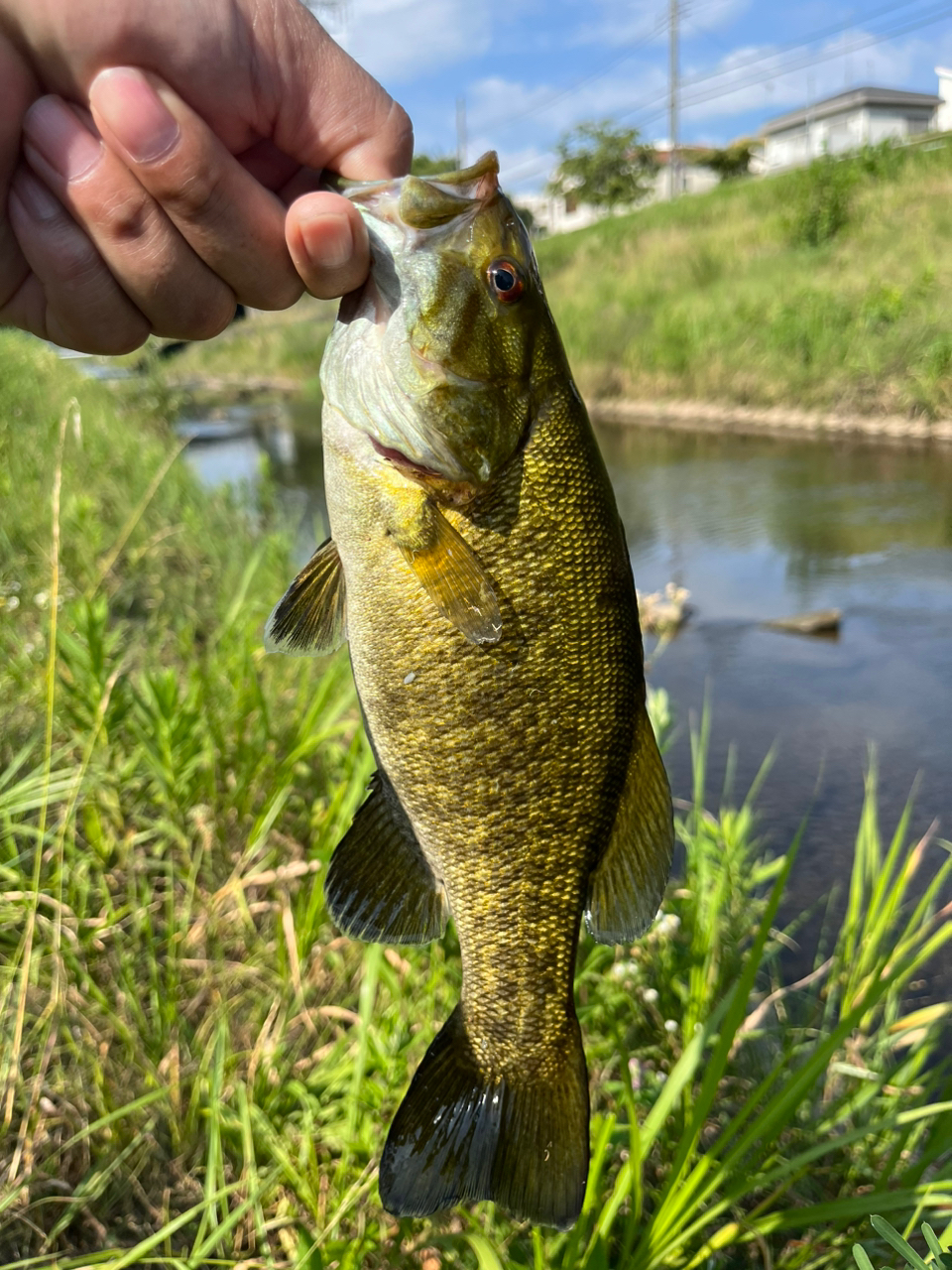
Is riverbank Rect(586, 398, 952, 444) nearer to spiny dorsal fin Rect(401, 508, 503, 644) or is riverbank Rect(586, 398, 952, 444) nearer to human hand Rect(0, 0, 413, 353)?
human hand Rect(0, 0, 413, 353)

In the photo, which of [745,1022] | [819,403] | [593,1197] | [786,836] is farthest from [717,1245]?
[819,403]

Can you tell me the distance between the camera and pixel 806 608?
8.48 m

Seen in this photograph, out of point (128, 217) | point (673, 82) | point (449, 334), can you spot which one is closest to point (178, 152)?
point (128, 217)

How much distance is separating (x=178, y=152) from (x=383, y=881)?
4.40 ft

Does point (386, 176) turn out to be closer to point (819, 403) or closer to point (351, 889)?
point (351, 889)

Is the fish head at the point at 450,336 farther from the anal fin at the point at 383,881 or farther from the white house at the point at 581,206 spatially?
the white house at the point at 581,206

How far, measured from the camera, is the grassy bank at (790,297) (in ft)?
48.4

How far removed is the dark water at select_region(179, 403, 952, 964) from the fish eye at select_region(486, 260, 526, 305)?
3893 millimetres

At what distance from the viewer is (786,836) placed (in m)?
5.04

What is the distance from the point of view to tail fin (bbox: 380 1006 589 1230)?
56.8 inches

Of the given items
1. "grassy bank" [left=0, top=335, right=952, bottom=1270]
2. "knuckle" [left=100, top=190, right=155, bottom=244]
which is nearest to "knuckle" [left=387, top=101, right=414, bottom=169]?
"knuckle" [left=100, top=190, right=155, bottom=244]

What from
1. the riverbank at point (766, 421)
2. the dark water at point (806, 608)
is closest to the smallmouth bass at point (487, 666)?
the dark water at point (806, 608)

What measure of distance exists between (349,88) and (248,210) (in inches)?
12.4

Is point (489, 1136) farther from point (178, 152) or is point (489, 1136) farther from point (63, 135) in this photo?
point (63, 135)
